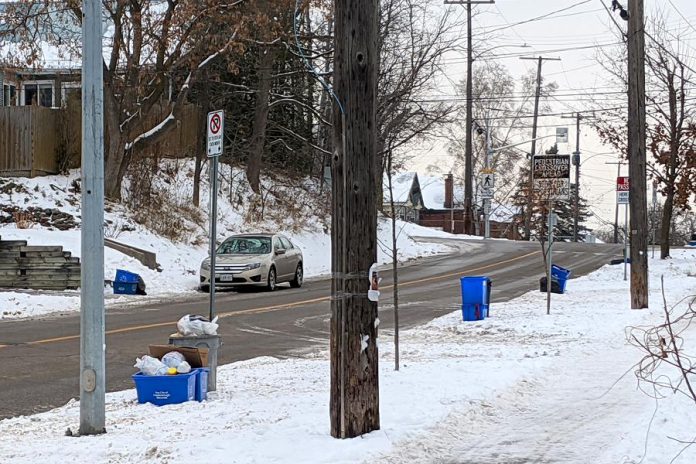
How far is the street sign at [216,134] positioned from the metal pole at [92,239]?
2777 mm

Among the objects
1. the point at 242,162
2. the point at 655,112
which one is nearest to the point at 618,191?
the point at 655,112

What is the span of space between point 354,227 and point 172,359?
2.57m

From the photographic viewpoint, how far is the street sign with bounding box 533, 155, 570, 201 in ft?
55.2

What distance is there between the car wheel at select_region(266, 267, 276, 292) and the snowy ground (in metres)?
11.0

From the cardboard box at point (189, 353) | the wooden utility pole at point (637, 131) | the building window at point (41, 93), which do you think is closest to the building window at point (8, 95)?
the building window at point (41, 93)

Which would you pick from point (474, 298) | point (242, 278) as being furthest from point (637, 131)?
point (242, 278)

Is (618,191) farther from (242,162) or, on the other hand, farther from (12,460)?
(12,460)

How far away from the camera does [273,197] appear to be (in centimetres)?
3731

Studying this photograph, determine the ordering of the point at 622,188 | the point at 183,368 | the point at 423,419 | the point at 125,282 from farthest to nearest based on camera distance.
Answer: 1. the point at 622,188
2. the point at 125,282
3. the point at 183,368
4. the point at 423,419

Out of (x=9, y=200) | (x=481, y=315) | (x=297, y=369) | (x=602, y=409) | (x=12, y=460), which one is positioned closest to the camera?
(x=12, y=460)

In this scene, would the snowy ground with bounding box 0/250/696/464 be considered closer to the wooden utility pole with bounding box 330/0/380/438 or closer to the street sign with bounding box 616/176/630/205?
the wooden utility pole with bounding box 330/0/380/438

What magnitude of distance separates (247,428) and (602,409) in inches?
139

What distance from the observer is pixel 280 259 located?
23.5 m

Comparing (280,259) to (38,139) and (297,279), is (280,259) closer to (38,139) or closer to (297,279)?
(297,279)
